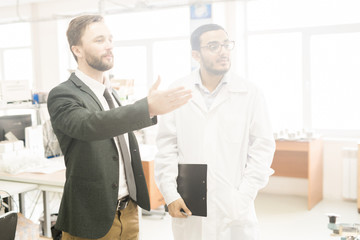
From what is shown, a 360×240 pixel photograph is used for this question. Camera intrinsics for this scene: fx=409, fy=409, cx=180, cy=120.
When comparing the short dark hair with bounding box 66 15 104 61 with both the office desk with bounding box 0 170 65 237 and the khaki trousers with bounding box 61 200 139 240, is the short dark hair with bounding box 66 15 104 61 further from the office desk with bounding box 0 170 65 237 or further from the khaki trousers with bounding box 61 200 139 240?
the office desk with bounding box 0 170 65 237

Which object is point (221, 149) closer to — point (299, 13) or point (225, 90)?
point (225, 90)

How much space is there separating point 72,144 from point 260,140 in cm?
75

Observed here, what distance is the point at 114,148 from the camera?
5.20 feet

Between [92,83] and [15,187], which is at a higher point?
[92,83]

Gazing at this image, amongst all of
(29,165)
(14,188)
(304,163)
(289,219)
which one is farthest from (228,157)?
(304,163)

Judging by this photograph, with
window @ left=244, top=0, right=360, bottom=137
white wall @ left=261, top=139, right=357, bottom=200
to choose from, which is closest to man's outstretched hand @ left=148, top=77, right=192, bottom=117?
window @ left=244, top=0, right=360, bottom=137

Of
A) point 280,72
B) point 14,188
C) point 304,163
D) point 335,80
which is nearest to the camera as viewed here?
point 14,188

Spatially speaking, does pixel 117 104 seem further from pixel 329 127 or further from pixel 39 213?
pixel 329 127

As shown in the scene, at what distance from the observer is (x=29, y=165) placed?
10.7 feet

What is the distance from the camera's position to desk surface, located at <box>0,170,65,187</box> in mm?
2883

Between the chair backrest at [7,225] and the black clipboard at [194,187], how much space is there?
73cm

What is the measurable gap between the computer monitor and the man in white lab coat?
225cm

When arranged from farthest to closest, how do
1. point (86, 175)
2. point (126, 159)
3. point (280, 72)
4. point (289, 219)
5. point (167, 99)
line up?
point (280, 72)
point (289, 219)
point (126, 159)
point (86, 175)
point (167, 99)

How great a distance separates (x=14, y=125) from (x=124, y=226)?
7.53ft
